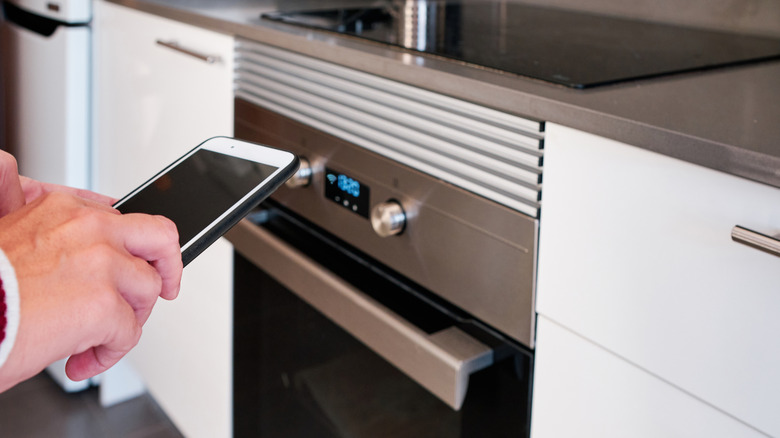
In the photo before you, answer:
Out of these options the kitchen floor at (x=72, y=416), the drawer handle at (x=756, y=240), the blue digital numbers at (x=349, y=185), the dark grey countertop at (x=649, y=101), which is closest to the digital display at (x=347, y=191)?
the blue digital numbers at (x=349, y=185)

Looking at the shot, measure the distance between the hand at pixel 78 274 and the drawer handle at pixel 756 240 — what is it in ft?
1.18

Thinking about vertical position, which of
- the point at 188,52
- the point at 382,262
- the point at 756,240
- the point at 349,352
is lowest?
the point at 349,352

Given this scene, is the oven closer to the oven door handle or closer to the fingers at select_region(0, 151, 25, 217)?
the oven door handle

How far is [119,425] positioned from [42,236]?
149cm

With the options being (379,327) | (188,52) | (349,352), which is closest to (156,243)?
(379,327)

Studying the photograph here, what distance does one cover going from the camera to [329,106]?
0.97 m

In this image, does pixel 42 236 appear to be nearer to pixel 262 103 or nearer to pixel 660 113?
pixel 660 113

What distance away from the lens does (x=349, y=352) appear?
0.99m

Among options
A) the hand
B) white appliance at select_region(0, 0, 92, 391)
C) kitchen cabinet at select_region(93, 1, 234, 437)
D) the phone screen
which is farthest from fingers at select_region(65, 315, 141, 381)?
white appliance at select_region(0, 0, 92, 391)

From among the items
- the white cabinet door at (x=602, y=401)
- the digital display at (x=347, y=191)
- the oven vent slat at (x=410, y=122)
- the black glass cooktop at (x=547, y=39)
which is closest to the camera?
the white cabinet door at (x=602, y=401)

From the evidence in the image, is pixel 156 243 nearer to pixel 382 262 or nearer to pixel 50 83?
pixel 382 262

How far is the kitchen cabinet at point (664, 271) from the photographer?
55 centimetres

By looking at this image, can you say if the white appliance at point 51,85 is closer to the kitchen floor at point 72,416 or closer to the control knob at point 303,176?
the kitchen floor at point 72,416

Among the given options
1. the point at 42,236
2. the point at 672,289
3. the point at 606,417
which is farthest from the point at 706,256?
the point at 42,236
